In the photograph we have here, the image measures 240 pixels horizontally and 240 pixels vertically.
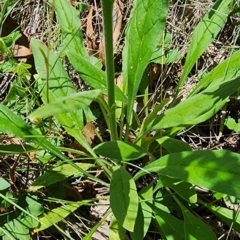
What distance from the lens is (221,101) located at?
1564 millimetres

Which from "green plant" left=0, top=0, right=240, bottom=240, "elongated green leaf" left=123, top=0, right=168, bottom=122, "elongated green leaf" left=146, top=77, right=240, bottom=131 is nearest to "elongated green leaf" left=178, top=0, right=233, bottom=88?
"green plant" left=0, top=0, right=240, bottom=240

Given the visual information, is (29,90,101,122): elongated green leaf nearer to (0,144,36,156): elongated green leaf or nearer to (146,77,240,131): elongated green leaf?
(146,77,240,131): elongated green leaf

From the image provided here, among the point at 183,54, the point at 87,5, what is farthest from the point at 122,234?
the point at 87,5

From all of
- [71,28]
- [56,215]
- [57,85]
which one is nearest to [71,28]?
[71,28]

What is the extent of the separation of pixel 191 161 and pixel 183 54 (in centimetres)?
84

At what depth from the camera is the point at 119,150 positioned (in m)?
1.59

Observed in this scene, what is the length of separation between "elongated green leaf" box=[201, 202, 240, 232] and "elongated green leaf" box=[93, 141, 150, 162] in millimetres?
361

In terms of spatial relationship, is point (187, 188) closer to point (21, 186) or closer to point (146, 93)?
point (146, 93)

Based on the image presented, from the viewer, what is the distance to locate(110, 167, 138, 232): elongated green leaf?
4.93 feet

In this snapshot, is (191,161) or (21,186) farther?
(21,186)

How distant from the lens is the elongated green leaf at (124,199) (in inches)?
59.2

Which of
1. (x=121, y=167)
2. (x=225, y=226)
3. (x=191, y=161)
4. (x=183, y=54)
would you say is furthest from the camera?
(x=183, y=54)

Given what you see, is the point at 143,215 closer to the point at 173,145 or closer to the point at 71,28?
the point at 173,145

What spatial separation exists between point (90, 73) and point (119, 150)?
0.99ft
